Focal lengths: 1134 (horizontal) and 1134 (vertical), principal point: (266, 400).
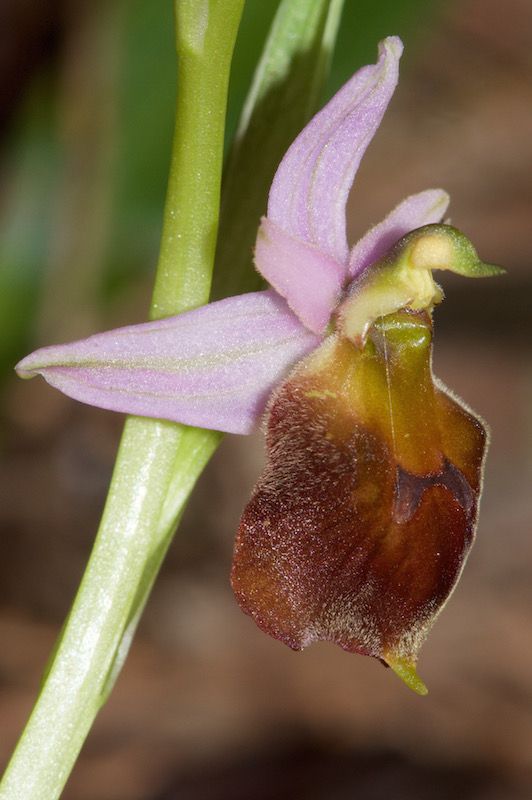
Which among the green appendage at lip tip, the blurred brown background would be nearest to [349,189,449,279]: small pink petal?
the green appendage at lip tip

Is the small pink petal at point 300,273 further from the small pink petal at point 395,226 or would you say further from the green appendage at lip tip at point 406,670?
the green appendage at lip tip at point 406,670

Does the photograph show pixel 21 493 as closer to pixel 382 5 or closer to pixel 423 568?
pixel 382 5

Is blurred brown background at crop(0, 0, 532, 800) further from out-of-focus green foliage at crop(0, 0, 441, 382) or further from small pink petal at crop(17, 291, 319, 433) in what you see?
small pink petal at crop(17, 291, 319, 433)

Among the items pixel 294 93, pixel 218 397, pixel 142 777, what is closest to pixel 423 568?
pixel 218 397

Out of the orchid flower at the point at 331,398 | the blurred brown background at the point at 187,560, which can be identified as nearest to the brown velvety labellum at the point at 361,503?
the orchid flower at the point at 331,398

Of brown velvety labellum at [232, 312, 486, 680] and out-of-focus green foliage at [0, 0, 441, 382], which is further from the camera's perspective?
out-of-focus green foliage at [0, 0, 441, 382]

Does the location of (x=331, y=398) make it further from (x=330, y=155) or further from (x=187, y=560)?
(x=187, y=560)
